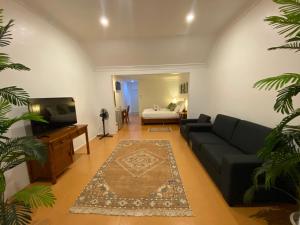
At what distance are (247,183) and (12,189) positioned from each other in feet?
10.5

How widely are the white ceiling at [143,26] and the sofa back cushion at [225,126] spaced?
2.13m

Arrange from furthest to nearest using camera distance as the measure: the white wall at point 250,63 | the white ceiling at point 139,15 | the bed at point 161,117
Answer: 1. the bed at point 161,117
2. the white ceiling at point 139,15
3. the white wall at point 250,63

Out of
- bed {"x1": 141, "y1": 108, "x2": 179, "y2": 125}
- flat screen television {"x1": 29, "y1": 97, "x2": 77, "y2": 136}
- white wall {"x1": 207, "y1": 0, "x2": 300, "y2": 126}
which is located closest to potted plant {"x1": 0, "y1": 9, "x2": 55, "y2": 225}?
flat screen television {"x1": 29, "y1": 97, "x2": 77, "y2": 136}

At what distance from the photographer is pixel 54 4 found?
259 cm

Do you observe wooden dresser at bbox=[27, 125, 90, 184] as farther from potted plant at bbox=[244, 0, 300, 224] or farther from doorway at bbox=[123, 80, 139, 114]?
doorway at bbox=[123, 80, 139, 114]

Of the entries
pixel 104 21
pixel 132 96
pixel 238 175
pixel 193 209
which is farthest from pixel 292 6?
pixel 132 96

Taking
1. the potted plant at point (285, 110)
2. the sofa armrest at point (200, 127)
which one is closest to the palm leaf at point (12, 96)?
the potted plant at point (285, 110)

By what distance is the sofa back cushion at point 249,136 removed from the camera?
2283mm

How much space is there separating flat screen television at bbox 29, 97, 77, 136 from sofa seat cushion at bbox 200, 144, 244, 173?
275 centimetres

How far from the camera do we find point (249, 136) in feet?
→ 8.38

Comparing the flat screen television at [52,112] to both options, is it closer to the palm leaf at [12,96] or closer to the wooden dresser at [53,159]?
the wooden dresser at [53,159]

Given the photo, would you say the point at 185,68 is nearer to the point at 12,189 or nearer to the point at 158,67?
the point at 158,67

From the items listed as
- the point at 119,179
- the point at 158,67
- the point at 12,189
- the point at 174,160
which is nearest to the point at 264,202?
the point at 174,160

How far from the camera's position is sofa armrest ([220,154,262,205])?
1.81m
